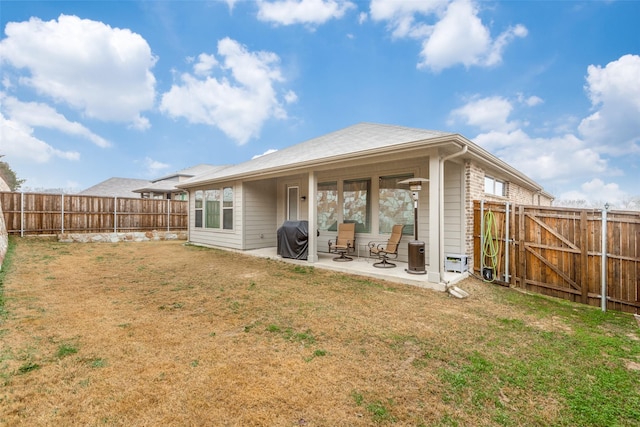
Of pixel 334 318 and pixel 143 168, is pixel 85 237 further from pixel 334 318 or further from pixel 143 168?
pixel 143 168

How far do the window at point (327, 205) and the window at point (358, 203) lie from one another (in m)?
0.36

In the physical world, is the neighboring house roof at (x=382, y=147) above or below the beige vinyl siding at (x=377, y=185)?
above

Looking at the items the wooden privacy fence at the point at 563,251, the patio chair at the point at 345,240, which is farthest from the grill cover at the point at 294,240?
the wooden privacy fence at the point at 563,251

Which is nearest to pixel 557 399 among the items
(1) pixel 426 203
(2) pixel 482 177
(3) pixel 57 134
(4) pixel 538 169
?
(1) pixel 426 203

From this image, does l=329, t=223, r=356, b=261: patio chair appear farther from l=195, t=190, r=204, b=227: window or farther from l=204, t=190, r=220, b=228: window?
l=195, t=190, r=204, b=227: window

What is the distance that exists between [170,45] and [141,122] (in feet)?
34.4

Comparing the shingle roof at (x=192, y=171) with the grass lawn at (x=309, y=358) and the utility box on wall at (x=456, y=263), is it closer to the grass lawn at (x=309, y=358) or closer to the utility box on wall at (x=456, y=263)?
the grass lawn at (x=309, y=358)

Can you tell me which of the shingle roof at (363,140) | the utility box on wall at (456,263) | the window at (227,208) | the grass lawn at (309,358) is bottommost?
the grass lawn at (309,358)

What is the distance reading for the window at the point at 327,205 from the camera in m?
8.39

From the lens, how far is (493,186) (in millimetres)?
7312

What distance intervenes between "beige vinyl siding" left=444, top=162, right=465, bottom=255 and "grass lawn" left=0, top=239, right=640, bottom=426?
130cm

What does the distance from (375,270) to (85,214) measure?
13.5 metres

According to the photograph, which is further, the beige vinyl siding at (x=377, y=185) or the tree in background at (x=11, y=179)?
the tree in background at (x=11, y=179)

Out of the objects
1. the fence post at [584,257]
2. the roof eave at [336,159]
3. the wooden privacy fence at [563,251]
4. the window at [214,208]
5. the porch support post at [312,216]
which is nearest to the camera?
the wooden privacy fence at [563,251]
